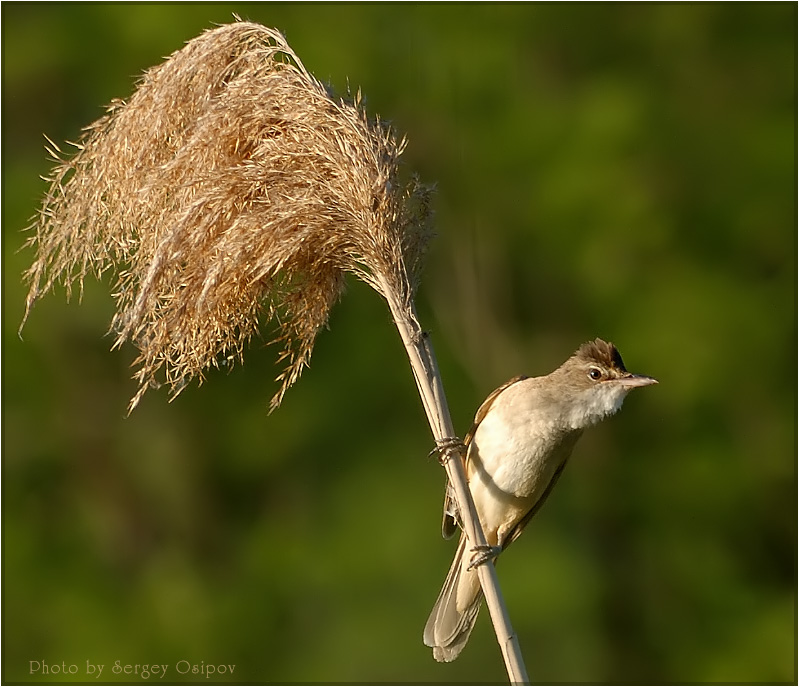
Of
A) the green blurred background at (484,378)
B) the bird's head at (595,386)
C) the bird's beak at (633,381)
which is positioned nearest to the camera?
the bird's beak at (633,381)

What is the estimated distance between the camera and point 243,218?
196 centimetres

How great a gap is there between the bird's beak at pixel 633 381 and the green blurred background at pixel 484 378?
4226mm

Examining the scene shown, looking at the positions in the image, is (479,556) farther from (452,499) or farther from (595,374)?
(595,374)

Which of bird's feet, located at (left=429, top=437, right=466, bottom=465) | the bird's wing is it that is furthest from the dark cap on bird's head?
bird's feet, located at (left=429, top=437, right=466, bottom=465)

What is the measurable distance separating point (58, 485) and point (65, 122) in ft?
8.85

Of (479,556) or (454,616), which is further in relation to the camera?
(454,616)

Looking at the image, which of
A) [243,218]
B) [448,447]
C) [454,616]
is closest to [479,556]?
[448,447]

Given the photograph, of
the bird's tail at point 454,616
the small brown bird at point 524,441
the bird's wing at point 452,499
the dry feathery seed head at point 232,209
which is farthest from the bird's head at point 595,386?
the dry feathery seed head at point 232,209

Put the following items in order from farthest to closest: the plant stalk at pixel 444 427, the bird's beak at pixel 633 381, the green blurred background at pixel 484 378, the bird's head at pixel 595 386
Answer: the green blurred background at pixel 484 378 → the bird's head at pixel 595 386 → the bird's beak at pixel 633 381 → the plant stalk at pixel 444 427

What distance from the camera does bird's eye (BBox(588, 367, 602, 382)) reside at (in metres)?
2.78

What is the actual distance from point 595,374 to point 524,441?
0.25 meters

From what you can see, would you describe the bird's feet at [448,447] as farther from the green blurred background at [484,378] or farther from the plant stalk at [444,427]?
the green blurred background at [484,378]

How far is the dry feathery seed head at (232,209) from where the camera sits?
195 centimetres

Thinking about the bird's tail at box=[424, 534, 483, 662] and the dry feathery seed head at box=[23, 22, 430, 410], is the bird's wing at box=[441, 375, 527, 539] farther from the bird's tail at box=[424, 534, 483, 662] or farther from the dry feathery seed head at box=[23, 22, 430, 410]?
the dry feathery seed head at box=[23, 22, 430, 410]
